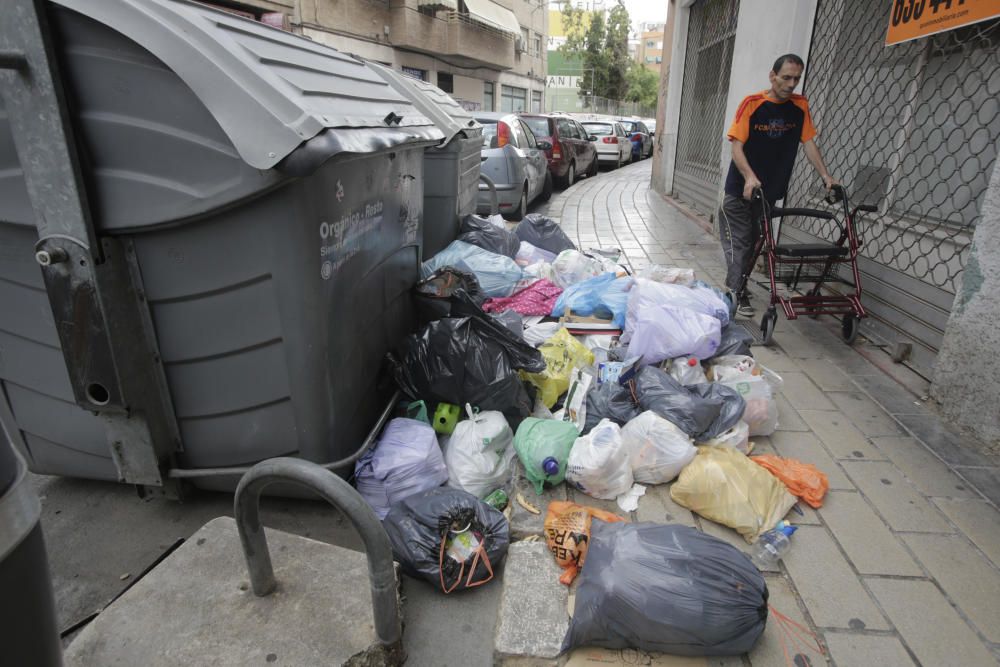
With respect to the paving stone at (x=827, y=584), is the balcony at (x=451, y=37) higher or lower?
higher

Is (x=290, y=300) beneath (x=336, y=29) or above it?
beneath

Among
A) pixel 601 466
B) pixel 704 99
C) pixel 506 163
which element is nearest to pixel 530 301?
pixel 601 466

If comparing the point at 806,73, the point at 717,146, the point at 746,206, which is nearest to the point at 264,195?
the point at 746,206

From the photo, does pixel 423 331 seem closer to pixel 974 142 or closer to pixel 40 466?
pixel 40 466

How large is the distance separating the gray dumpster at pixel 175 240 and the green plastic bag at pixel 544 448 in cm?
79

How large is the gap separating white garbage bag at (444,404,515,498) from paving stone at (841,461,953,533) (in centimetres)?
166

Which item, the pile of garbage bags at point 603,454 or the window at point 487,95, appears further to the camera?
the window at point 487,95

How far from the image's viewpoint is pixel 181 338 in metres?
2.20

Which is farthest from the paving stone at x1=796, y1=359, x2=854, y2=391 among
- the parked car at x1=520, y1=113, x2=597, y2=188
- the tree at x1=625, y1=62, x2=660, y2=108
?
the tree at x1=625, y1=62, x2=660, y2=108

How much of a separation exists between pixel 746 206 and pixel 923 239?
3.99ft

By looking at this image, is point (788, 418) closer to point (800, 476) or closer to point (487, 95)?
point (800, 476)

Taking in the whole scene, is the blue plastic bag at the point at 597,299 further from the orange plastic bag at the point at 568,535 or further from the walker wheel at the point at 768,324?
the orange plastic bag at the point at 568,535

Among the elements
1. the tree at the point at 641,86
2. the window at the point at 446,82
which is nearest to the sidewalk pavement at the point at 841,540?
the window at the point at 446,82

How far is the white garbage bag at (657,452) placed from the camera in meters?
2.77
